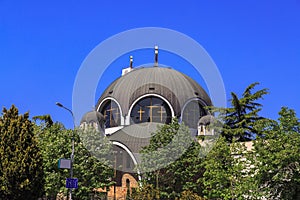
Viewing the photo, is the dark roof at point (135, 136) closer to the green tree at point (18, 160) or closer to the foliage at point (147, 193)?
the foliage at point (147, 193)

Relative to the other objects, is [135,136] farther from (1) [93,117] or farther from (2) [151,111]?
(1) [93,117]

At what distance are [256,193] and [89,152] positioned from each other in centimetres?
1169

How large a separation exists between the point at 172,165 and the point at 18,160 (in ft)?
34.2

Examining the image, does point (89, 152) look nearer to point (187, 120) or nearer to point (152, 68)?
point (187, 120)

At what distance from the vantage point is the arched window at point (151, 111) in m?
43.2

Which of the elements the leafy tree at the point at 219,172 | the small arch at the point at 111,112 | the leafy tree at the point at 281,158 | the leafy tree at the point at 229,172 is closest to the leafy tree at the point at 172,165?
the leafy tree at the point at 229,172

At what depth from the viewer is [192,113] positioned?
44.3m

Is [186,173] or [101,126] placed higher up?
A: [101,126]

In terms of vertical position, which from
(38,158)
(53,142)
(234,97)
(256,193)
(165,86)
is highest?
(165,86)

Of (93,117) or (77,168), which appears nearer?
(77,168)

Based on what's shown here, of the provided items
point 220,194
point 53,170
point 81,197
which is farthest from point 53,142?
point 220,194

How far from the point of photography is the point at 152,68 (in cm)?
4800

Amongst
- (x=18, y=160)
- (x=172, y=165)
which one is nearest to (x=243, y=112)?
(x=172, y=165)

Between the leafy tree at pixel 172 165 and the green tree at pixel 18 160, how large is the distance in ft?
28.8
